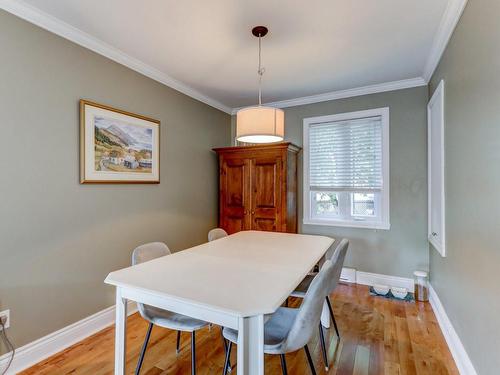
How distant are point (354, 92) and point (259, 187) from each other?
67.5 inches

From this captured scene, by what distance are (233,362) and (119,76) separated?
2.63 m

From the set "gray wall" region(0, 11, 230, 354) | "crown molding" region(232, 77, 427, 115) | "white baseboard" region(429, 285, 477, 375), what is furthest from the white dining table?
"crown molding" region(232, 77, 427, 115)

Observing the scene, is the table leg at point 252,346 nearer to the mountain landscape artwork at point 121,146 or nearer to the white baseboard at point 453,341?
the white baseboard at point 453,341

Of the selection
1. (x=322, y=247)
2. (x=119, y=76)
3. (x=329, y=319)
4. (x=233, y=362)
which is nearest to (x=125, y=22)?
(x=119, y=76)

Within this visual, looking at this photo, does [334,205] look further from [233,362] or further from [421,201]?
[233,362]

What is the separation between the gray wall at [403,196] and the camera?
3086 mm

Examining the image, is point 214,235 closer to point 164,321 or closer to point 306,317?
point 164,321

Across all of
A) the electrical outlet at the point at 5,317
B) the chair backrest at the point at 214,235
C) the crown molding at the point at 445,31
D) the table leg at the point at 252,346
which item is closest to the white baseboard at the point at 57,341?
the electrical outlet at the point at 5,317

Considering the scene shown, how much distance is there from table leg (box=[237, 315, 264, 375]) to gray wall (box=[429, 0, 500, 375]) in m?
1.16

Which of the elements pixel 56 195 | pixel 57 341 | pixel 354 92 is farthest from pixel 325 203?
pixel 57 341

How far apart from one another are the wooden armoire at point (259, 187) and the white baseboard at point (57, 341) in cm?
181

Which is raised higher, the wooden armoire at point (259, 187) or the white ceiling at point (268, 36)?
the white ceiling at point (268, 36)

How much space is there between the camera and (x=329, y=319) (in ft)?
7.67

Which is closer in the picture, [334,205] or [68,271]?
[68,271]
